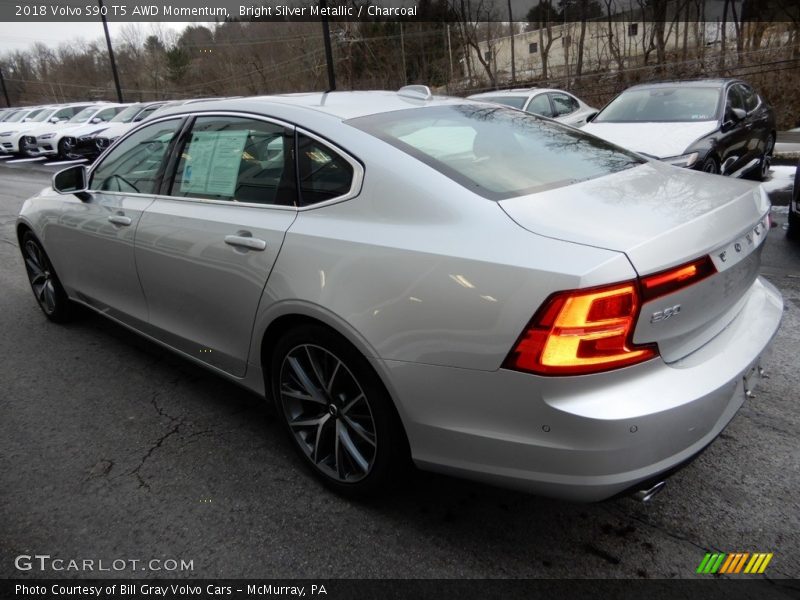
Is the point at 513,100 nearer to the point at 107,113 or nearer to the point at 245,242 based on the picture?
the point at 245,242

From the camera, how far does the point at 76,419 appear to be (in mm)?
3301

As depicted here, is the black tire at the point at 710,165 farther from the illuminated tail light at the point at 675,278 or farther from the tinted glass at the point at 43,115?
the tinted glass at the point at 43,115

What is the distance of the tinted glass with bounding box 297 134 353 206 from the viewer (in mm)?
2402

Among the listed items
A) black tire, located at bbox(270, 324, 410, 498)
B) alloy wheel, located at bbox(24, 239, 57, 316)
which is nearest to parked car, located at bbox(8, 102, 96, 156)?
alloy wheel, located at bbox(24, 239, 57, 316)

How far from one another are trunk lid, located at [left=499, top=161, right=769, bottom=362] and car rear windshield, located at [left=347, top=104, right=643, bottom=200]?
140 mm

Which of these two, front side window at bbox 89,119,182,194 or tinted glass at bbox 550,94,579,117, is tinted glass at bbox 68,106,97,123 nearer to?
tinted glass at bbox 550,94,579,117

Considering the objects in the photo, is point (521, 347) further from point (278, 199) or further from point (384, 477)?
point (278, 199)

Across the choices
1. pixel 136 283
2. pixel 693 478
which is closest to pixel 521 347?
pixel 693 478

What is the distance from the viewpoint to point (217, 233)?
276 centimetres

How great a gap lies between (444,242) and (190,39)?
61.7 meters

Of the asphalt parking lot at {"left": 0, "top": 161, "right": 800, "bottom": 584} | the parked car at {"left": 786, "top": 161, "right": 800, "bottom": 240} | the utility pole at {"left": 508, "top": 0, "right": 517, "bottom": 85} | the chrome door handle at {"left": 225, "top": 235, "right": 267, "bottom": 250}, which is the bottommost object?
the asphalt parking lot at {"left": 0, "top": 161, "right": 800, "bottom": 584}

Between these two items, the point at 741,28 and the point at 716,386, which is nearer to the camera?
the point at 716,386

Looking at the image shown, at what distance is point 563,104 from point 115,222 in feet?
32.6

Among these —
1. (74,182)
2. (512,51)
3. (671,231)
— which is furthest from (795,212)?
(512,51)
